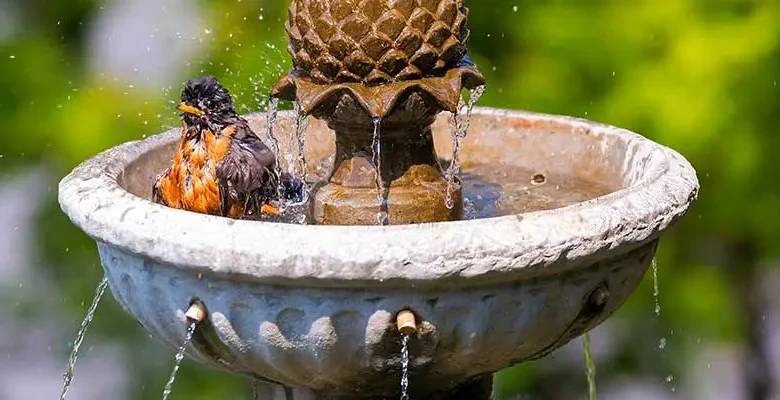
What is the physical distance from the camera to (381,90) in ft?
5.84

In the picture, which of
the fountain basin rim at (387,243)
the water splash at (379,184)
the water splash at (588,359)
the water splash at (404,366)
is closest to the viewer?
the fountain basin rim at (387,243)

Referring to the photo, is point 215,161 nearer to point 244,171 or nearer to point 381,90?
point 244,171

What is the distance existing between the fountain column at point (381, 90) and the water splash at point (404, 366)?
350mm

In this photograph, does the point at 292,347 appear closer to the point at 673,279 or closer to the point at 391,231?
the point at 391,231

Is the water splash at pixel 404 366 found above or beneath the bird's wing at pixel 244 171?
beneath

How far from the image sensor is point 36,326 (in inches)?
161

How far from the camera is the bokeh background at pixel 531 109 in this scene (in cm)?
332

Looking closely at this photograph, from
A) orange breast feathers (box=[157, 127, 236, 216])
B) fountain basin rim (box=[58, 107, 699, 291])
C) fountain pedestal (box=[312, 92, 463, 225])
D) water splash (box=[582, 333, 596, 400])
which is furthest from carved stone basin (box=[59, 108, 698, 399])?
water splash (box=[582, 333, 596, 400])

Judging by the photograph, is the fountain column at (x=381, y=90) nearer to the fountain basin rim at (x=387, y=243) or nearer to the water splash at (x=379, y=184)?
the water splash at (x=379, y=184)

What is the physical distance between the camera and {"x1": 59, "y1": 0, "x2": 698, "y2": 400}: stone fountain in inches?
56.7

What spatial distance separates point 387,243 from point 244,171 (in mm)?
479

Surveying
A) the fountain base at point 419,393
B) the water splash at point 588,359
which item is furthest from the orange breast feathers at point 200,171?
the water splash at point 588,359

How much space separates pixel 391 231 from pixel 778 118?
2419 millimetres

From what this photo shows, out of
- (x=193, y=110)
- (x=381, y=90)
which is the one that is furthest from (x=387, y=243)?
(x=193, y=110)
